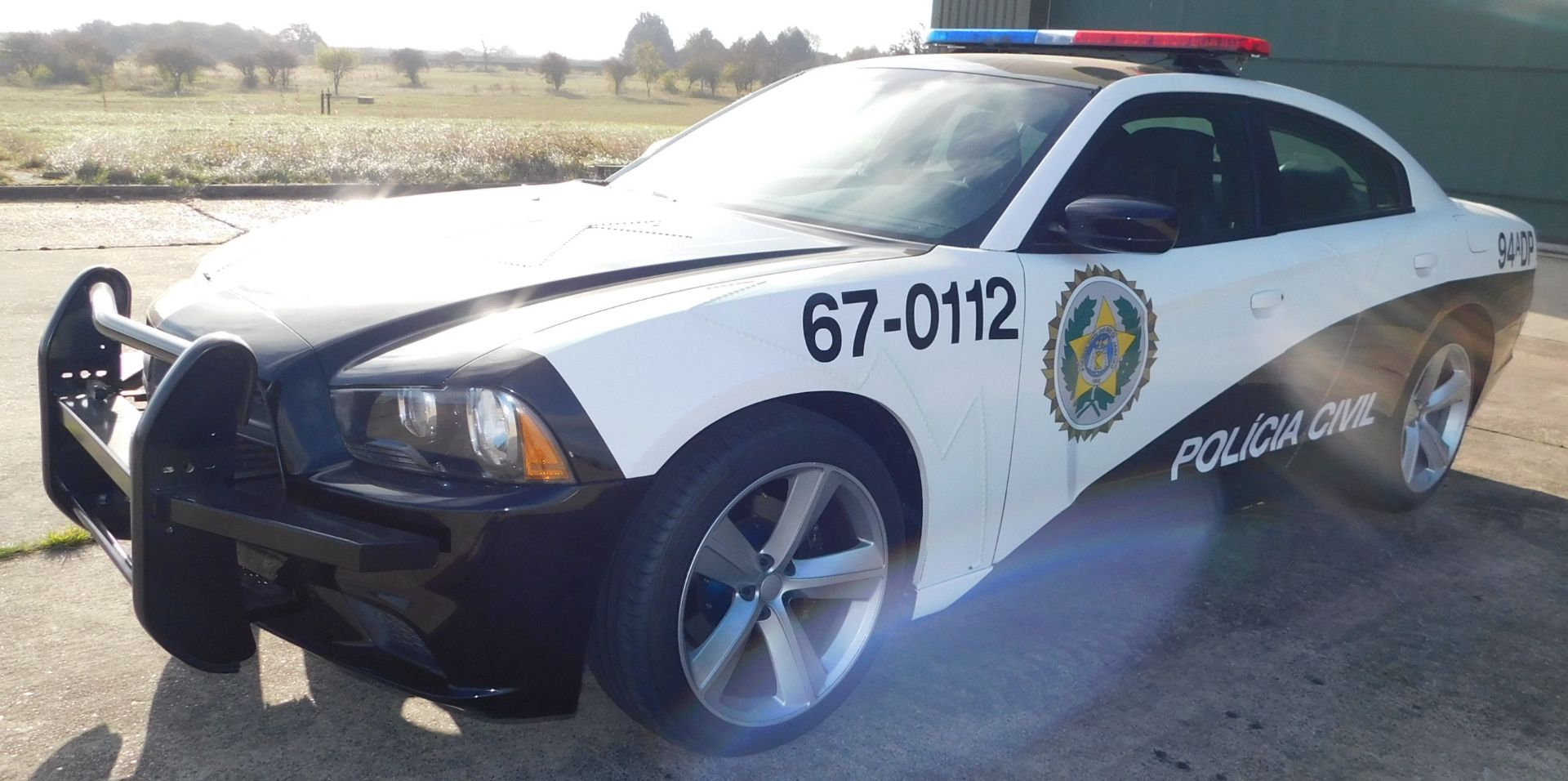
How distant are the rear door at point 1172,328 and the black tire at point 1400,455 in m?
0.59

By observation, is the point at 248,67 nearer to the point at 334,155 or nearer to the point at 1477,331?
the point at 334,155

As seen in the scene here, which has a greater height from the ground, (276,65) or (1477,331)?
(276,65)

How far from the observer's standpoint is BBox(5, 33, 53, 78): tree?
57188 mm

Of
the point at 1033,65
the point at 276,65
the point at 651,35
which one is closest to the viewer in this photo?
the point at 1033,65

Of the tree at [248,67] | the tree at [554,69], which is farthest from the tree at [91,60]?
the tree at [554,69]

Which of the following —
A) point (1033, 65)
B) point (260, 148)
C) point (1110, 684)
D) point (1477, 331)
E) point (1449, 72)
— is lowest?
point (1110, 684)

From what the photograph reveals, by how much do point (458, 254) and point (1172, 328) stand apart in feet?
6.07

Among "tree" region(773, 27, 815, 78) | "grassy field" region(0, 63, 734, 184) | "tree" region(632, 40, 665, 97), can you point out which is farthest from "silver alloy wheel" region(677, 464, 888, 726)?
"tree" region(632, 40, 665, 97)

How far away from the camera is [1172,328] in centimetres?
330

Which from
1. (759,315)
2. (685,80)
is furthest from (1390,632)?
(685,80)

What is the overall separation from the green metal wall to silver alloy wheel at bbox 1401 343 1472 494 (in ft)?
25.8

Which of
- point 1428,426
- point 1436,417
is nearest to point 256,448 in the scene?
point 1428,426

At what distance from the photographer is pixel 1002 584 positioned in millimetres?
3637

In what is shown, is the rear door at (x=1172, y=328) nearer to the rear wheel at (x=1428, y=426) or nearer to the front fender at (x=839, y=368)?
the front fender at (x=839, y=368)
